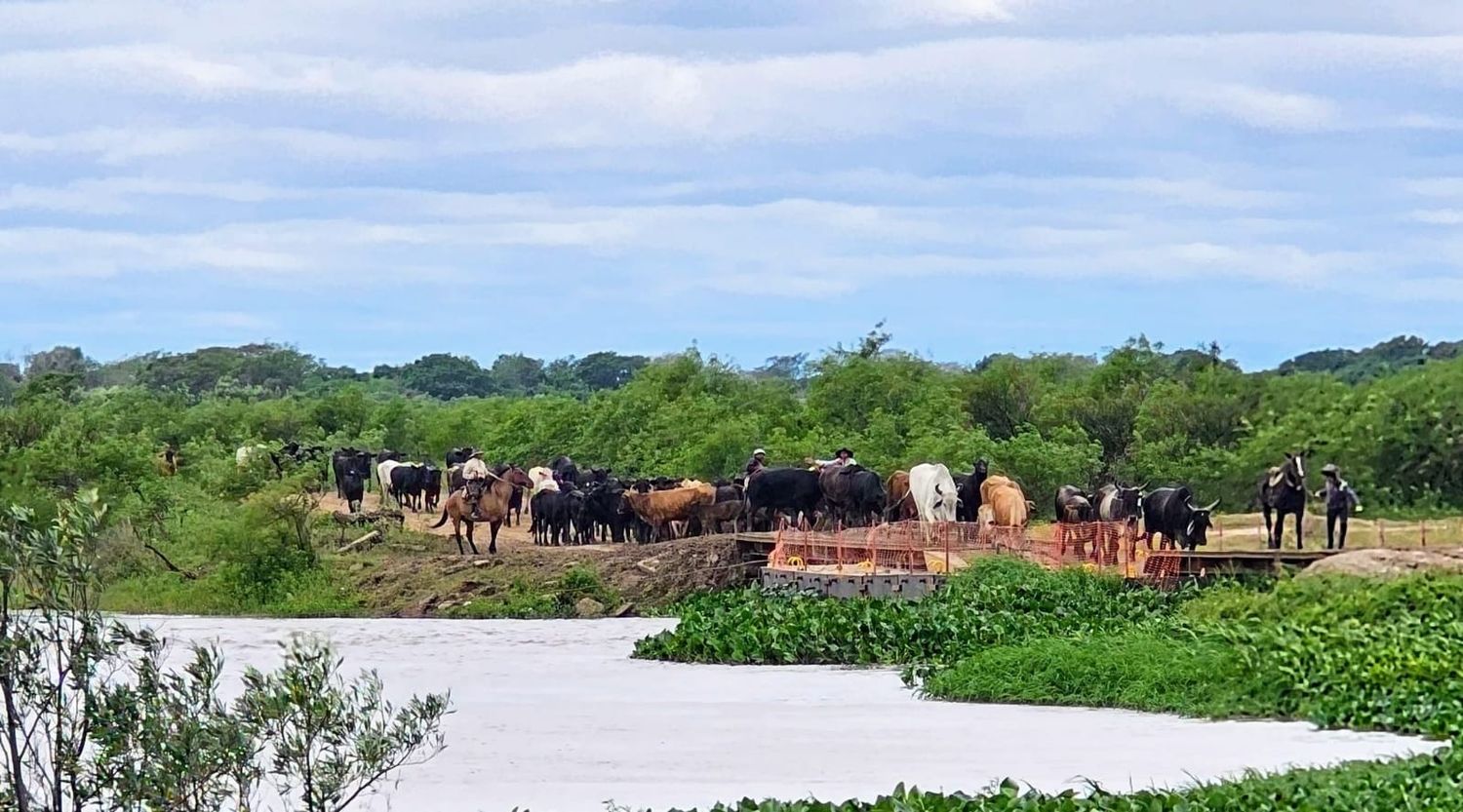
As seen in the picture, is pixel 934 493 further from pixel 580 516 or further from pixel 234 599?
pixel 234 599

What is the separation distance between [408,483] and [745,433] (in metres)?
8.29

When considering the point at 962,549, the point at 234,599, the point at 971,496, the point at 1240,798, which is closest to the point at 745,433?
the point at 971,496

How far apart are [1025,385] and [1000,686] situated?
35.4 meters

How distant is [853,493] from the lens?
121 feet

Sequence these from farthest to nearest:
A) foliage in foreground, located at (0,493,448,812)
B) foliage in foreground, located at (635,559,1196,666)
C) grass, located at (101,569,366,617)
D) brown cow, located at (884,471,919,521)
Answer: brown cow, located at (884,471,919,521), grass, located at (101,569,366,617), foliage in foreground, located at (635,559,1196,666), foliage in foreground, located at (0,493,448,812)

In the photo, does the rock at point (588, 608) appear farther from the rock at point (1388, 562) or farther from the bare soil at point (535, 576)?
the rock at point (1388, 562)

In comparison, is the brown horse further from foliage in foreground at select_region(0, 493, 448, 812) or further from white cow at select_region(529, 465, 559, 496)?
foliage in foreground at select_region(0, 493, 448, 812)

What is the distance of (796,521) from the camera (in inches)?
1500

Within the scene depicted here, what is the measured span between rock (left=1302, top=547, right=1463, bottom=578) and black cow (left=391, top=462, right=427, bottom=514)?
79.9 feet

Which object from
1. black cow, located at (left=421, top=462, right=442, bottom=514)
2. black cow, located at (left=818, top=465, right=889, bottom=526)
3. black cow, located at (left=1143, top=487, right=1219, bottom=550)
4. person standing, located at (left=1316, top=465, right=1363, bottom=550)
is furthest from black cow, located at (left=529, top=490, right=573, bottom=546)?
person standing, located at (left=1316, top=465, right=1363, bottom=550)

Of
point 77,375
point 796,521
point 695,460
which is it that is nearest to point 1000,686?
point 796,521

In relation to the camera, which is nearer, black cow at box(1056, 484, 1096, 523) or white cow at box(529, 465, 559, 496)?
black cow at box(1056, 484, 1096, 523)

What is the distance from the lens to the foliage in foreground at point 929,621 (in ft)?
83.1

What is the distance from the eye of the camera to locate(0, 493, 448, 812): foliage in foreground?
9305 mm
